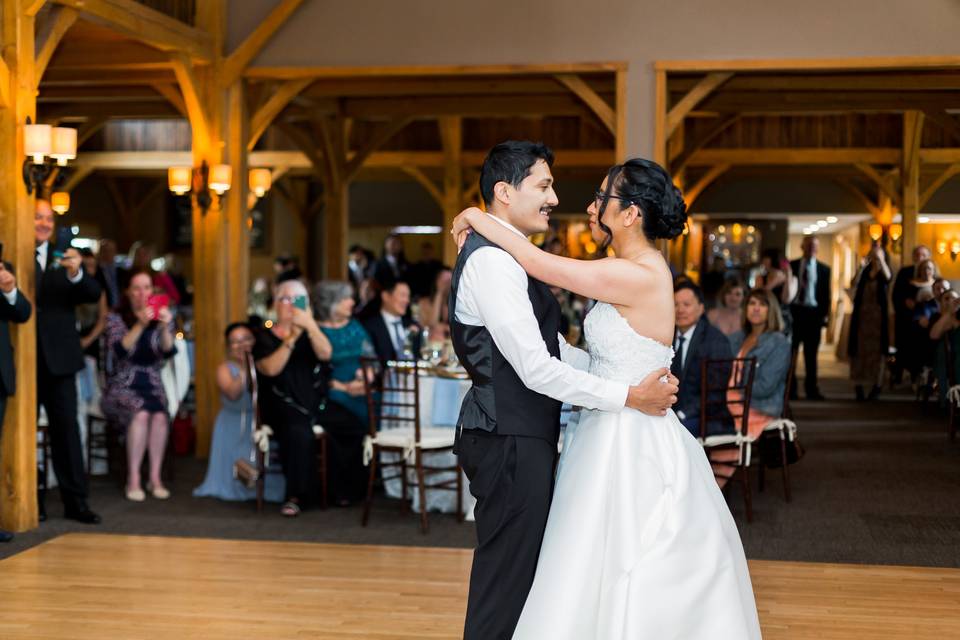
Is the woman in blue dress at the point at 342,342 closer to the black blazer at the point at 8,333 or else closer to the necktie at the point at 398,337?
the necktie at the point at 398,337

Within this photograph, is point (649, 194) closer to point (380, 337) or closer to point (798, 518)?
point (798, 518)

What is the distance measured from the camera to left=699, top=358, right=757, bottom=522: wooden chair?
260 inches

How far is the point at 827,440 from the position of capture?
9.95 meters

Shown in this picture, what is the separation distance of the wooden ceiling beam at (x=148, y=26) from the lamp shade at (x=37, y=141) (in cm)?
84

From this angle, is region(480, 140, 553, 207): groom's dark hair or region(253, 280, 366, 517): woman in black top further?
region(253, 280, 366, 517): woman in black top

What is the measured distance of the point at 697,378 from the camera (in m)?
6.81

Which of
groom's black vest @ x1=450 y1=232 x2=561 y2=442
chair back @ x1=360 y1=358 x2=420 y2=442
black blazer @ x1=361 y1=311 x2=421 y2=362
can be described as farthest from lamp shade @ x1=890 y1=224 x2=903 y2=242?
groom's black vest @ x1=450 y1=232 x2=561 y2=442

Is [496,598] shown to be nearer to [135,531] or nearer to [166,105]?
[135,531]

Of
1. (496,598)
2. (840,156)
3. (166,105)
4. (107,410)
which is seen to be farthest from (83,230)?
(496,598)

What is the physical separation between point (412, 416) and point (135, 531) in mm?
1735

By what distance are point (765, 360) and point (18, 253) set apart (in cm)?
422

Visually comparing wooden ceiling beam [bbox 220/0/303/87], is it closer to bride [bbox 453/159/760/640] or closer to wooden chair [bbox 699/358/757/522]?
wooden chair [bbox 699/358/757/522]

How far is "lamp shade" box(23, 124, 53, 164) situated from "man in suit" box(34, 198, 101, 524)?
1.06 ft

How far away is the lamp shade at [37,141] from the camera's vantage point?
6.07 m
